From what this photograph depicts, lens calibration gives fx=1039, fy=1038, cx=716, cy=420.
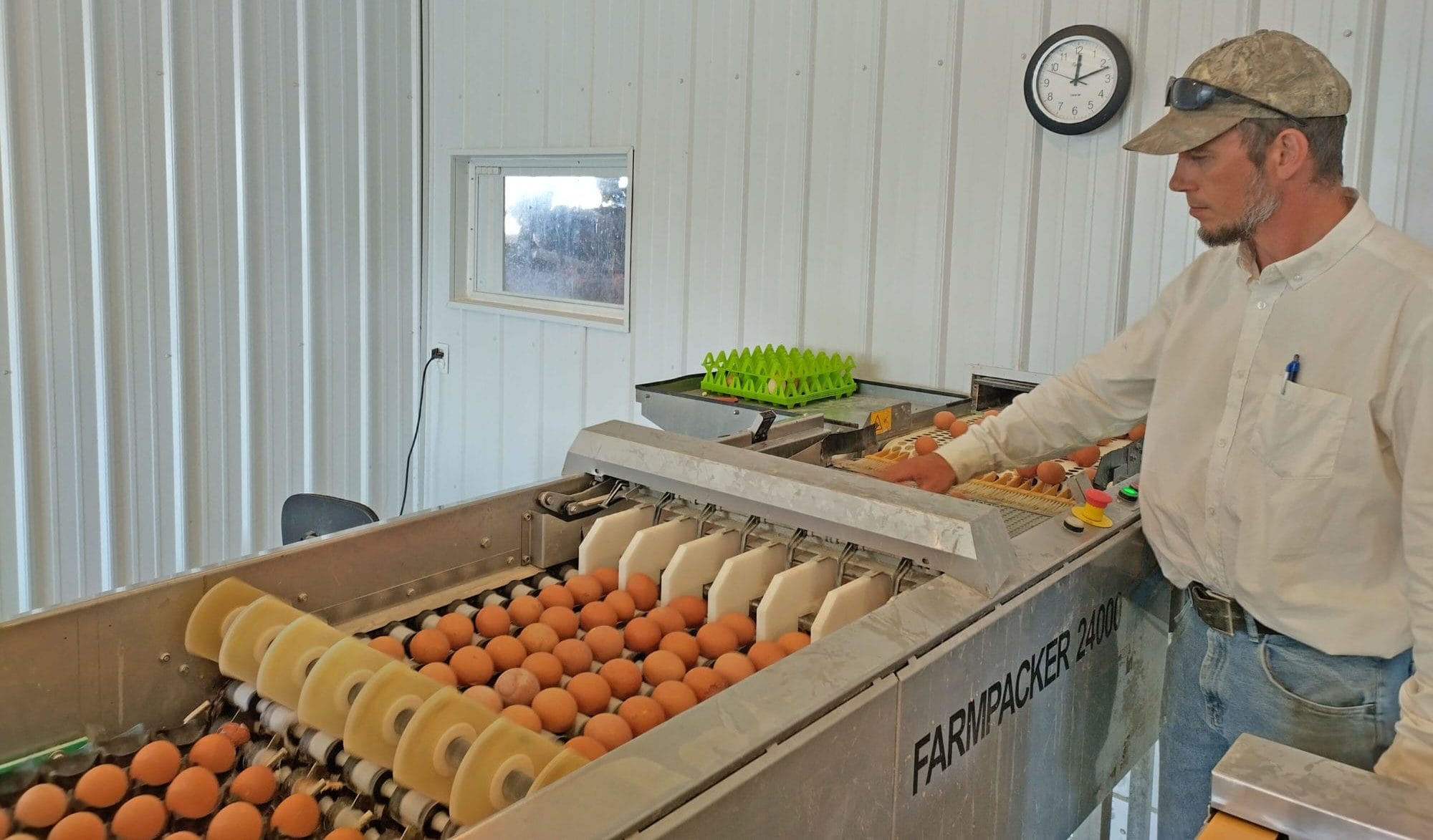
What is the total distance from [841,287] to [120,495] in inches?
104

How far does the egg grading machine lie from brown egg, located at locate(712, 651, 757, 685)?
92mm

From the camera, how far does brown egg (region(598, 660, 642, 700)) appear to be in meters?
1.41

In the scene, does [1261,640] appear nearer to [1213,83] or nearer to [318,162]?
[1213,83]

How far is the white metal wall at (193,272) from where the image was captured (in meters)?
3.39

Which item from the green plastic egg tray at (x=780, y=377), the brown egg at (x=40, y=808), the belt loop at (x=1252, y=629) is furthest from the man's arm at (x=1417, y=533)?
the green plastic egg tray at (x=780, y=377)

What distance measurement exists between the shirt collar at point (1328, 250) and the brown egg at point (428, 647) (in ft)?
4.30

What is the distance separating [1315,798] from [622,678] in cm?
82

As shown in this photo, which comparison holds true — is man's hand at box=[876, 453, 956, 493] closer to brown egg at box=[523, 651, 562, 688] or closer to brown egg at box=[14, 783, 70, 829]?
brown egg at box=[523, 651, 562, 688]

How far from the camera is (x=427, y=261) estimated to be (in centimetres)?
465

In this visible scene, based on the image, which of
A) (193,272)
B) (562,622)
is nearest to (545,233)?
(193,272)

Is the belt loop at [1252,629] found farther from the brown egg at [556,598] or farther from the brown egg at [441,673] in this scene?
the brown egg at [441,673]

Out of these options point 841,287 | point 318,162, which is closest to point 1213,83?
point 841,287

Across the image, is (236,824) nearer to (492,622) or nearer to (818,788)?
(492,622)

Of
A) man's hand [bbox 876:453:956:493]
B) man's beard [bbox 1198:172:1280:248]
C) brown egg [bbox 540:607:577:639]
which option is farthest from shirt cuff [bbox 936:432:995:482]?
brown egg [bbox 540:607:577:639]
